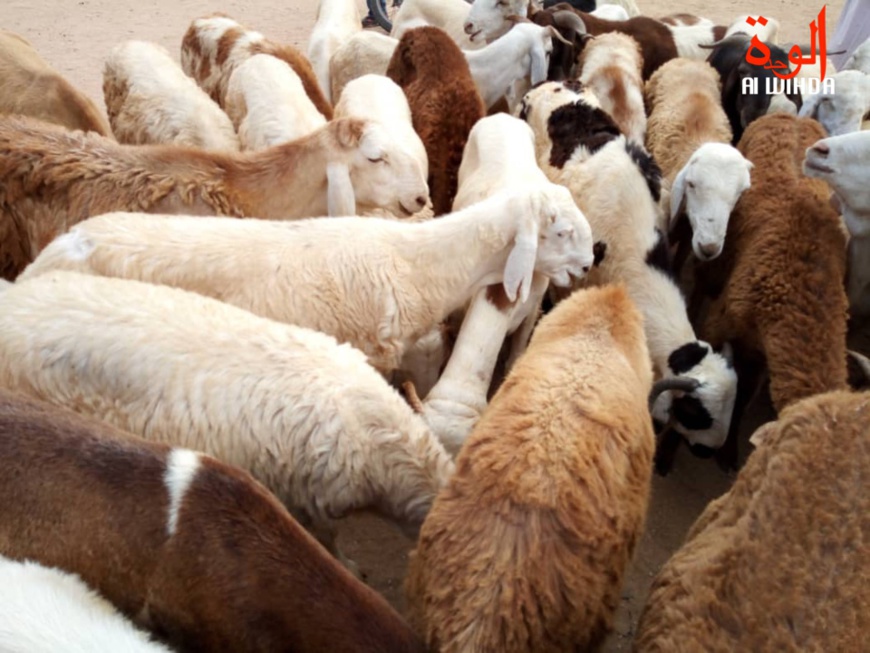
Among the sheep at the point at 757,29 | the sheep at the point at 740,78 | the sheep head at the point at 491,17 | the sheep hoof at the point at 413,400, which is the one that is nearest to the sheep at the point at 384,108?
the sheep hoof at the point at 413,400

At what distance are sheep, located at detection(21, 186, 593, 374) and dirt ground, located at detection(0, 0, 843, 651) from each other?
3.32 ft

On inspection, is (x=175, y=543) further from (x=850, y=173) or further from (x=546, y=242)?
(x=850, y=173)

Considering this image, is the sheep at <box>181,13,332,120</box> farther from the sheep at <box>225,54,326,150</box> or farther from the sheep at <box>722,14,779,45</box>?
the sheep at <box>722,14,779,45</box>

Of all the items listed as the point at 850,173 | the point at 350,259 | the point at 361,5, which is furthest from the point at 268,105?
the point at 361,5

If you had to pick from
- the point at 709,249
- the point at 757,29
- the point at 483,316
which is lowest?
the point at 709,249

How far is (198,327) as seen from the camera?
328 centimetres

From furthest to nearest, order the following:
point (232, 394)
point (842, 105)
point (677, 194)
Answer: point (842, 105) → point (677, 194) → point (232, 394)

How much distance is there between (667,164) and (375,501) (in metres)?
3.95

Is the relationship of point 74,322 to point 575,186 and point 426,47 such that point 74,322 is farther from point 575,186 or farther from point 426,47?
point 426,47

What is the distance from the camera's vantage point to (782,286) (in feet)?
14.6

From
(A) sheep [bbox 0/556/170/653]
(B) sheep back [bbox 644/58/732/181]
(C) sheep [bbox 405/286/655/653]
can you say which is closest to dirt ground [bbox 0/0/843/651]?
(C) sheep [bbox 405/286/655/653]

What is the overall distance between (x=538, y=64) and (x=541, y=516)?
535cm

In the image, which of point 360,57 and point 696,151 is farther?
point 360,57

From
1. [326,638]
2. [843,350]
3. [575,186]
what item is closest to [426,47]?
[575,186]
